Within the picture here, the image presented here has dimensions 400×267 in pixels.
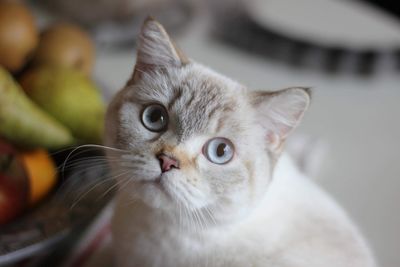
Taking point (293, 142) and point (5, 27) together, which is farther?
point (293, 142)

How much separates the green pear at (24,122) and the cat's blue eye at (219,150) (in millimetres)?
358

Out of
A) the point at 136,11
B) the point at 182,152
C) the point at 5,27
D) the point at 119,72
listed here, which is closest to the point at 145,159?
the point at 182,152

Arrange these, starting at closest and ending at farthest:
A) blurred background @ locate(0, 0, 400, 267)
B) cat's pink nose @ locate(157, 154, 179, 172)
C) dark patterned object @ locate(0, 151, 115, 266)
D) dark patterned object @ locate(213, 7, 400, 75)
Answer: cat's pink nose @ locate(157, 154, 179, 172), dark patterned object @ locate(0, 151, 115, 266), blurred background @ locate(0, 0, 400, 267), dark patterned object @ locate(213, 7, 400, 75)

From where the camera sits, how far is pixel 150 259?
2.60 ft

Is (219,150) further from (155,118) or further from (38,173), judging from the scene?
(38,173)

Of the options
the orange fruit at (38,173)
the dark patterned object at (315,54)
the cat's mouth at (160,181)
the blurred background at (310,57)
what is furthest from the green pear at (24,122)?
the dark patterned object at (315,54)

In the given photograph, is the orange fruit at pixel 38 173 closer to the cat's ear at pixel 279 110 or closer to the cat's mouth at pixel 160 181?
the cat's mouth at pixel 160 181

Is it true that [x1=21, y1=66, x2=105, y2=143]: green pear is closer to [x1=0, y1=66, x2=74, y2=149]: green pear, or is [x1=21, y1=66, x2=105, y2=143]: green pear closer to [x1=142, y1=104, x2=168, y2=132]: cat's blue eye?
[x1=0, y1=66, x2=74, y2=149]: green pear

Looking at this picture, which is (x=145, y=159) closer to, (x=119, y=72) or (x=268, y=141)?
(x=268, y=141)

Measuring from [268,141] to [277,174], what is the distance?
0.09 m

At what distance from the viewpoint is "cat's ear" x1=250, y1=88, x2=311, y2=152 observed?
0.70 metres

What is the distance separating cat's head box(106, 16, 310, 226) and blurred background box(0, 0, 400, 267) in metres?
0.39

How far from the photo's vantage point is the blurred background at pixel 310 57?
123 centimetres

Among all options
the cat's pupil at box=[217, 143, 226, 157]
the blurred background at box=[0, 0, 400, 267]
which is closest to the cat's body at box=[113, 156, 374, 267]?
the cat's pupil at box=[217, 143, 226, 157]
